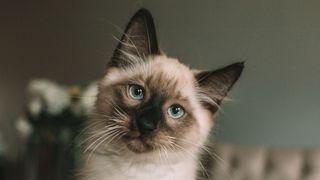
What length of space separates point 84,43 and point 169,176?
411mm

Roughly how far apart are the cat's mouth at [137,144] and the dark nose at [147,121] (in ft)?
0.07

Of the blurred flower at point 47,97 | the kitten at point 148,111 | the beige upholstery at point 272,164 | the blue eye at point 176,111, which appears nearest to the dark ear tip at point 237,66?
the kitten at point 148,111

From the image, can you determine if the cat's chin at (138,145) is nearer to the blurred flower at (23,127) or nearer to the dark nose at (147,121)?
the dark nose at (147,121)

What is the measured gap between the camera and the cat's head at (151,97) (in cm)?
76

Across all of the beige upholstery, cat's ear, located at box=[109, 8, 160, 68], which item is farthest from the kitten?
the beige upholstery

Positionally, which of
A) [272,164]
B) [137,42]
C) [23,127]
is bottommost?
[23,127]

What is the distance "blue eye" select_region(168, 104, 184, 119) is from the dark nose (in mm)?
50

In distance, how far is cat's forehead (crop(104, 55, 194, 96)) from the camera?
2.64 ft

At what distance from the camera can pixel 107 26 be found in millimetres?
1001

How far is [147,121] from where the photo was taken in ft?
2.41

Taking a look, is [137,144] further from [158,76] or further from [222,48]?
[222,48]

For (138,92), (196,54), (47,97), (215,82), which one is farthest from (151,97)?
(47,97)

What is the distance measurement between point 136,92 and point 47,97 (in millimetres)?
346

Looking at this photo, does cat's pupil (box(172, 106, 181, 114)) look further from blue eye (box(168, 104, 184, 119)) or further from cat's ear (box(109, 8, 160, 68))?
cat's ear (box(109, 8, 160, 68))
